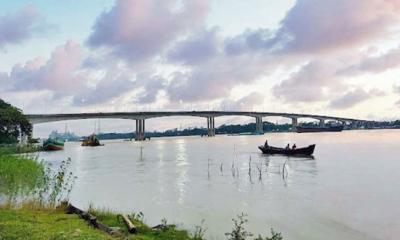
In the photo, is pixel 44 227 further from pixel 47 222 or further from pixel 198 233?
pixel 198 233

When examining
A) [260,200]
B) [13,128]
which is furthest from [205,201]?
[13,128]

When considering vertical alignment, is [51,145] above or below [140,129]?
below

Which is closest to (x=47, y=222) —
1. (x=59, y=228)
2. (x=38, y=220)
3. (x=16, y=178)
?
(x=38, y=220)

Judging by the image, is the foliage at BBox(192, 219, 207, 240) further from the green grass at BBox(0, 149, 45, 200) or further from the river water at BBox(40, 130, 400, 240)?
the green grass at BBox(0, 149, 45, 200)

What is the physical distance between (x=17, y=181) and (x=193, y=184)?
13996 millimetres

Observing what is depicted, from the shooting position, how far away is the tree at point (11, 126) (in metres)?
76.7

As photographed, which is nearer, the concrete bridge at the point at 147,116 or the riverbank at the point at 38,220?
the riverbank at the point at 38,220

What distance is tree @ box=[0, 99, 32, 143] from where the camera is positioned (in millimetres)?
76656

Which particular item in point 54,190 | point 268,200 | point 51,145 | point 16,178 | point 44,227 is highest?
point 51,145

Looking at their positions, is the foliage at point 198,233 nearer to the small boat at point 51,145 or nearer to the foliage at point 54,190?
the foliage at point 54,190

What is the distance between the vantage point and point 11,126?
79125mm

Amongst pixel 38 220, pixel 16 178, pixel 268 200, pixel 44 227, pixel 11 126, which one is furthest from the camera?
pixel 11 126

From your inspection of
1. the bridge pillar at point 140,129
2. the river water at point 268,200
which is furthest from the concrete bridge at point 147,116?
the river water at point 268,200

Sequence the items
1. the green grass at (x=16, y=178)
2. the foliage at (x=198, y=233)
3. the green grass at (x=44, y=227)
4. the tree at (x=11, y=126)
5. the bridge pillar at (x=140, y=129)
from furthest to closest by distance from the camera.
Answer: the bridge pillar at (x=140, y=129) → the tree at (x=11, y=126) → the green grass at (x=16, y=178) → the foliage at (x=198, y=233) → the green grass at (x=44, y=227)
